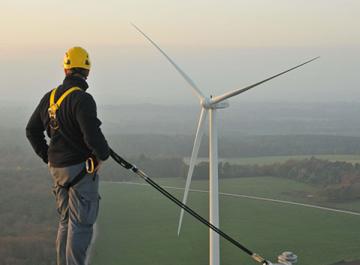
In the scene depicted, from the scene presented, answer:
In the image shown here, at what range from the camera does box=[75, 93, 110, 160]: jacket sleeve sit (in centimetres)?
630

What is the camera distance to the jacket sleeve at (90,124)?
6.30 metres

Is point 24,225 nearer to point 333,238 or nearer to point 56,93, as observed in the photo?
point 333,238

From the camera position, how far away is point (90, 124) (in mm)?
6320

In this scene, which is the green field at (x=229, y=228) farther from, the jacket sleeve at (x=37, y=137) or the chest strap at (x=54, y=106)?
the chest strap at (x=54, y=106)

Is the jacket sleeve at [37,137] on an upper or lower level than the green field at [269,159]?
upper

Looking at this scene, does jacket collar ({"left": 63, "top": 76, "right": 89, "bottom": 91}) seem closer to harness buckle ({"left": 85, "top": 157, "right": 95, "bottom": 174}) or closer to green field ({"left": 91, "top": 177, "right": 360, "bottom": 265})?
harness buckle ({"left": 85, "top": 157, "right": 95, "bottom": 174})

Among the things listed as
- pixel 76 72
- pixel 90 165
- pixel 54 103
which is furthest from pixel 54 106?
pixel 90 165

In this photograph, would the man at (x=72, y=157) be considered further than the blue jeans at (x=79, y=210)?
No

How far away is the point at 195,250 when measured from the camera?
290ft

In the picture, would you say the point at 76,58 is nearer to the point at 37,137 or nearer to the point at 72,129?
the point at 72,129

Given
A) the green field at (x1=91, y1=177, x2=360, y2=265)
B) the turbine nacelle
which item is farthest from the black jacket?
the green field at (x1=91, y1=177, x2=360, y2=265)

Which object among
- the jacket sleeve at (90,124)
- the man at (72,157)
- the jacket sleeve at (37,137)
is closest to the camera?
the jacket sleeve at (90,124)

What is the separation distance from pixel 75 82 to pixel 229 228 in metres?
103

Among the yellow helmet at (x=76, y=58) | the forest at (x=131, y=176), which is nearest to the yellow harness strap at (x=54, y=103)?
the yellow helmet at (x=76, y=58)
